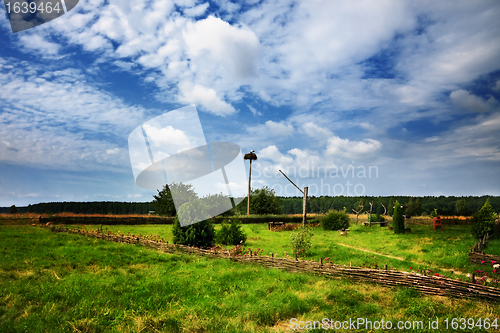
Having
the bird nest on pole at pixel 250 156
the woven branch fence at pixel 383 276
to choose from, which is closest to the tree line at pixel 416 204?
the bird nest on pole at pixel 250 156

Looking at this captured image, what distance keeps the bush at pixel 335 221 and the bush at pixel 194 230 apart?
18.7 m

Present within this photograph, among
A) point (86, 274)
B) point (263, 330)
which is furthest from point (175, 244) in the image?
point (263, 330)

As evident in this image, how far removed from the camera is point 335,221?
95.0ft

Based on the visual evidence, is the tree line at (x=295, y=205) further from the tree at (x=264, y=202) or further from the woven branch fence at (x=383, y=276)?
the woven branch fence at (x=383, y=276)

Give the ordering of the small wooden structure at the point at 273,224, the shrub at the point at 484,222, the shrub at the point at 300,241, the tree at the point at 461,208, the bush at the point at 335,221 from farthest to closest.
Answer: the tree at the point at 461,208 < the small wooden structure at the point at 273,224 < the bush at the point at 335,221 < the shrub at the point at 484,222 < the shrub at the point at 300,241

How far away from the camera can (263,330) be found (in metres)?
5.26

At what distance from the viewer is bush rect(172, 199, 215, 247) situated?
1372 cm

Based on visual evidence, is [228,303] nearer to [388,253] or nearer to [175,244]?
[175,244]

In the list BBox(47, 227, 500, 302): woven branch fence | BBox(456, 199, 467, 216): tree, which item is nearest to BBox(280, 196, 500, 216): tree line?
BBox(456, 199, 467, 216): tree

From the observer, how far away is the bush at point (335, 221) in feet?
94.0

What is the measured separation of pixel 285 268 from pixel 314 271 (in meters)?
1.17

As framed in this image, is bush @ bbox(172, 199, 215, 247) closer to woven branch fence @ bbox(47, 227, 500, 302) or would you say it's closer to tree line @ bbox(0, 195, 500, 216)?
woven branch fence @ bbox(47, 227, 500, 302)

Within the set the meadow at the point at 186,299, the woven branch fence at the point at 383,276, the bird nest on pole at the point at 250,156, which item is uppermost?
the bird nest on pole at the point at 250,156

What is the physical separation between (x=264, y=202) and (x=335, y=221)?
18.9m
